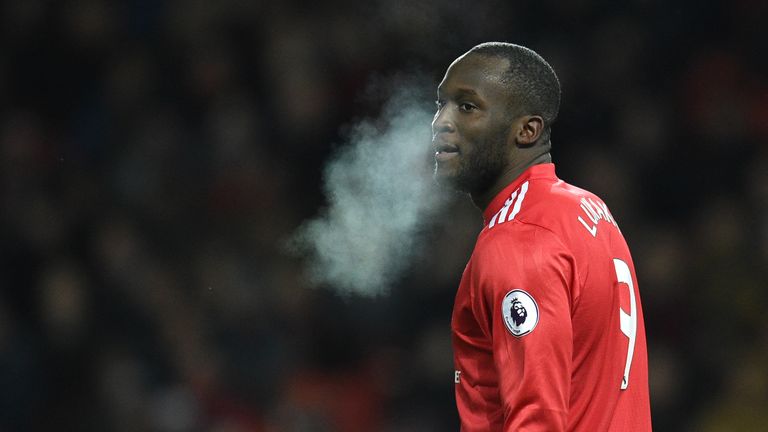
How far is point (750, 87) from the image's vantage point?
6.36 meters

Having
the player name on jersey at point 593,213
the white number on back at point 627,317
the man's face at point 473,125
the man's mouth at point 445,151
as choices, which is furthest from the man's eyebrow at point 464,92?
the white number on back at point 627,317

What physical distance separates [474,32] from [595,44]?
3.36 feet

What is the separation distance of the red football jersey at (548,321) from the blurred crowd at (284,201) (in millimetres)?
2968

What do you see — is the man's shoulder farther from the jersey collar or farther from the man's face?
the man's face

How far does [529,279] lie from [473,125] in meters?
0.49

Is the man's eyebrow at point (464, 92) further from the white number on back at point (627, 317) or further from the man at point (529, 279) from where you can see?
the white number on back at point (627, 317)

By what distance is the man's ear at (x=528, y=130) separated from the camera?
102 inches

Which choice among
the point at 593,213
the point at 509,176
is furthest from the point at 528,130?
the point at 593,213

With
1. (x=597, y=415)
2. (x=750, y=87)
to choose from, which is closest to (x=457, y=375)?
(x=597, y=415)

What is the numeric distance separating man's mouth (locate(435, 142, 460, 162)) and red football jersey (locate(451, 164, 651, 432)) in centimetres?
15

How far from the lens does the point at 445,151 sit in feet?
8.70

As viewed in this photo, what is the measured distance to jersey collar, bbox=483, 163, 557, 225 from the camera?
2.59 metres

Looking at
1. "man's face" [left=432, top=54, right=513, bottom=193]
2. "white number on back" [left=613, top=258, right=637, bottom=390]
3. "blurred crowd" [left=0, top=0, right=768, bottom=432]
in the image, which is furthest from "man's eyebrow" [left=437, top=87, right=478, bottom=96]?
"blurred crowd" [left=0, top=0, right=768, bottom=432]

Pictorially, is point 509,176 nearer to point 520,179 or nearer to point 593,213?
point 520,179
